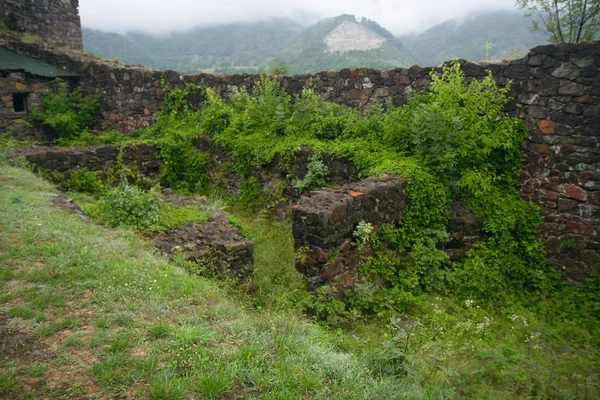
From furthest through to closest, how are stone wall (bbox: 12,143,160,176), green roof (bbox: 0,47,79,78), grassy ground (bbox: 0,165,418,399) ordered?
1. green roof (bbox: 0,47,79,78)
2. stone wall (bbox: 12,143,160,176)
3. grassy ground (bbox: 0,165,418,399)

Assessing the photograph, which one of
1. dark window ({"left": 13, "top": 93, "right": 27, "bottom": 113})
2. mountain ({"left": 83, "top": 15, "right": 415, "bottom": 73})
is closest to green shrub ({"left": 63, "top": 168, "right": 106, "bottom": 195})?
dark window ({"left": 13, "top": 93, "right": 27, "bottom": 113})

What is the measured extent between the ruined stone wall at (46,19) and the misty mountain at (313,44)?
654cm

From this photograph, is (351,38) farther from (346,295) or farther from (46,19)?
(346,295)

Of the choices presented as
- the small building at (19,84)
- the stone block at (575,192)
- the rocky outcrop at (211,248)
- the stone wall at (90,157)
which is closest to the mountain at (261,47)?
the small building at (19,84)

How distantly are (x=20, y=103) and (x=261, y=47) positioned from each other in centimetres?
3212

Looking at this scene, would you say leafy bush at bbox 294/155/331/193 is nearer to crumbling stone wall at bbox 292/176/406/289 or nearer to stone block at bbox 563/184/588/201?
crumbling stone wall at bbox 292/176/406/289

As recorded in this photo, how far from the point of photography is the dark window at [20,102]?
12700mm

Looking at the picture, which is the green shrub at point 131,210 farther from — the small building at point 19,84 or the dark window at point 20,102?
the dark window at point 20,102

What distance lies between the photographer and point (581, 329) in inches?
235

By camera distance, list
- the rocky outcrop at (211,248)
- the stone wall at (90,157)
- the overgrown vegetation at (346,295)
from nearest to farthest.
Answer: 1. the overgrown vegetation at (346,295)
2. the rocky outcrop at (211,248)
3. the stone wall at (90,157)

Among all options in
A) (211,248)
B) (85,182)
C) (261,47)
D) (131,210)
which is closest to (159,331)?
(211,248)

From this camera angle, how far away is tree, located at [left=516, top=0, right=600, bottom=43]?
8469 millimetres

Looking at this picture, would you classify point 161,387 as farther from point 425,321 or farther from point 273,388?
point 425,321

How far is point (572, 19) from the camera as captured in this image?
881 cm
